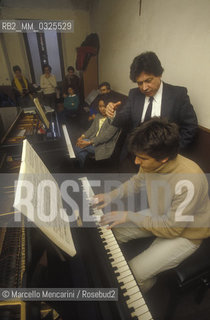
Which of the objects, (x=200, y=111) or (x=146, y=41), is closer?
(x=200, y=111)

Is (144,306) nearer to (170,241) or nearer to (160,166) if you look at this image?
(170,241)

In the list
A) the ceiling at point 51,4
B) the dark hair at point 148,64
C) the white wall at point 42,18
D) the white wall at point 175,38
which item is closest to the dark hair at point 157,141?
the dark hair at point 148,64

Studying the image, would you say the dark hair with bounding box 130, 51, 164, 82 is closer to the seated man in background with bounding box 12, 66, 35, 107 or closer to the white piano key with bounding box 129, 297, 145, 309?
the white piano key with bounding box 129, 297, 145, 309

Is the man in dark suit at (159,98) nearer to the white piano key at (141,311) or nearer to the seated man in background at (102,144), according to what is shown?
the seated man in background at (102,144)

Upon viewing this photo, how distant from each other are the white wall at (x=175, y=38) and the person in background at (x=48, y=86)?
3454mm

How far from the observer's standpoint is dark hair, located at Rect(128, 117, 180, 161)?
1.12m

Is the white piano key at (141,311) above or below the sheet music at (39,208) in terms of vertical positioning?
below

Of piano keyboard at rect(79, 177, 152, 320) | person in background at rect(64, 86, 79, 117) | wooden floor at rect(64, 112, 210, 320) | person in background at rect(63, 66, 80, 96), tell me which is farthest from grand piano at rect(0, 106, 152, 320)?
person in background at rect(63, 66, 80, 96)

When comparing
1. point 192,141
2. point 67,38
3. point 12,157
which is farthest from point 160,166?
point 67,38

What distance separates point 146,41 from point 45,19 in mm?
5301

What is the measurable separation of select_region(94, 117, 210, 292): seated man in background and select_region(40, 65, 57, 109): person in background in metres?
6.14

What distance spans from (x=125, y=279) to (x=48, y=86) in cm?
674

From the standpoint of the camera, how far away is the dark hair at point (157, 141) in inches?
44.0

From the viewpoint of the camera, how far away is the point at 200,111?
2.00m
